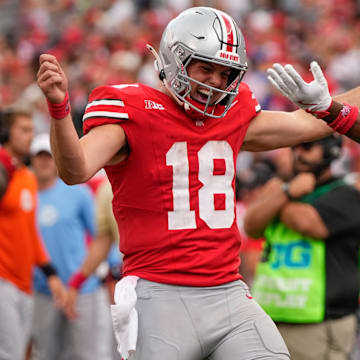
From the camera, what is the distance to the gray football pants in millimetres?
3482

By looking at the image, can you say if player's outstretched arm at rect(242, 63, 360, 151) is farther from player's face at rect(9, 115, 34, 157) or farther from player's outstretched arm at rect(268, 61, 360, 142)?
player's face at rect(9, 115, 34, 157)

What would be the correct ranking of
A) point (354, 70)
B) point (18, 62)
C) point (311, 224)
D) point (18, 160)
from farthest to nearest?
point (18, 62) → point (354, 70) → point (18, 160) → point (311, 224)

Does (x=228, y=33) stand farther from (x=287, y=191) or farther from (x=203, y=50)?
(x=287, y=191)

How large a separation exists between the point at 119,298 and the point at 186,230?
397mm

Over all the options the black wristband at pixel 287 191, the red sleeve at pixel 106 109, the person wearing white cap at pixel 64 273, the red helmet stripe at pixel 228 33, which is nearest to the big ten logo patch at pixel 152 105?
the red sleeve at pixel 106 109

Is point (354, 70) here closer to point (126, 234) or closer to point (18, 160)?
point (18, 160)

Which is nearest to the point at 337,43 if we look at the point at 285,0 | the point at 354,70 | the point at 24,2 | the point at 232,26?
the point at 354,70

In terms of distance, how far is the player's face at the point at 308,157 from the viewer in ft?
16.6

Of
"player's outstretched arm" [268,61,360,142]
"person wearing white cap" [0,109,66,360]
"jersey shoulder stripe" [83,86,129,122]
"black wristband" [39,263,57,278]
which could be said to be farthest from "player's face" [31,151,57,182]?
"player's outstretched arm" [268,61,360,142]

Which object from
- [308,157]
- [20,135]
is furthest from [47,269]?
[308,157]

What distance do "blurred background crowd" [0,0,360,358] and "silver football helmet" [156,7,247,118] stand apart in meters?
3.24

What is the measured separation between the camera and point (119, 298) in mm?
3541

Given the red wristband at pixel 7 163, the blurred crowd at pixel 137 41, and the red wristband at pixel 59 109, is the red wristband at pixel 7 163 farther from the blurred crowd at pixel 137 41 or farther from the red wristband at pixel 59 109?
the red wristband at pixel 59 109

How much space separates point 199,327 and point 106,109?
957 mm
